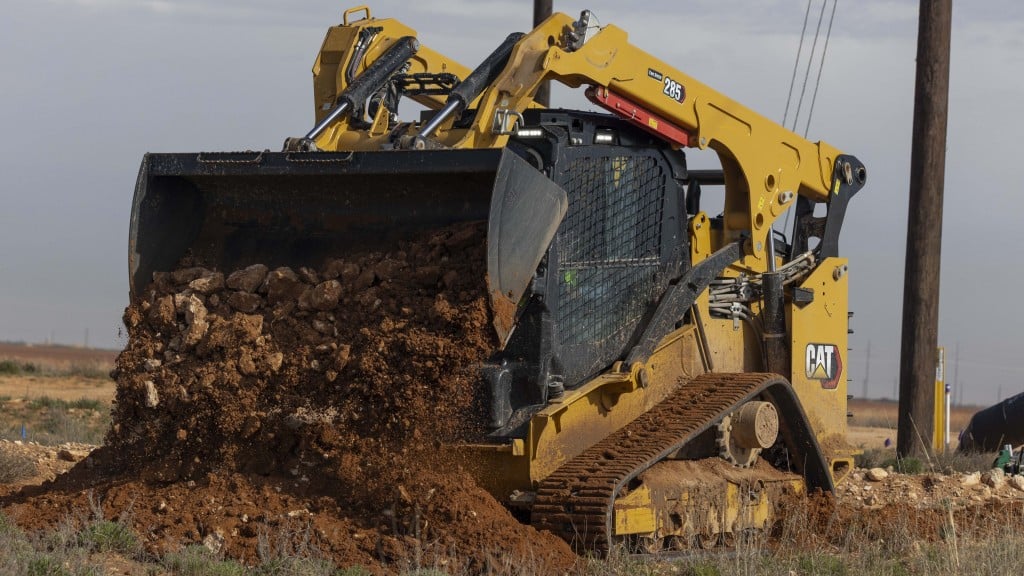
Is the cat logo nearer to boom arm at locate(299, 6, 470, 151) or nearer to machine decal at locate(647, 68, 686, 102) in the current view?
machine decal at locate(647, 68, 686, 102)

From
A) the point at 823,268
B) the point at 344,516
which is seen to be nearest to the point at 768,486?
the point at 823,268

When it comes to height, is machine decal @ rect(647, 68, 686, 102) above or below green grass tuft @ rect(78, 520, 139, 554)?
above

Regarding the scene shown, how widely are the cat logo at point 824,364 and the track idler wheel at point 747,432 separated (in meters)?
1.05

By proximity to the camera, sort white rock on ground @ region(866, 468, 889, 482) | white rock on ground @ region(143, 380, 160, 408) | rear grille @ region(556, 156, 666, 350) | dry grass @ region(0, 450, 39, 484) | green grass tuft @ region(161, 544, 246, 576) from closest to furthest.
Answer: green grass tuft @ region(161, 544, 246, 576), white rock on ground @ region(143, 380, 160, 408), rear grille @ region(556, 156, 666, 350), dry grass @ region(0, 450, 39, 484), white rock on ground @ region(866, 468, 889, 482)

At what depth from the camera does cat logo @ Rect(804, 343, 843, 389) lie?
402 inches

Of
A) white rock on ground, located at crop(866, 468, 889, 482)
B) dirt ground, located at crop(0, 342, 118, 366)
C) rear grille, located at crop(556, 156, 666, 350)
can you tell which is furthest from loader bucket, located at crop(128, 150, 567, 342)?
dirt ground, located at crop(0, 342, 118, 366)

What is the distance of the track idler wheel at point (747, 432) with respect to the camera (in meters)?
9.09

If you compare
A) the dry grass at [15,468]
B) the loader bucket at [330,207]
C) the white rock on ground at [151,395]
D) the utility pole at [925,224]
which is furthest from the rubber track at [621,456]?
the utility pole at [925,224]

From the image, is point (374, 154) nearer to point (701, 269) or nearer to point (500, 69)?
point (500, 69)

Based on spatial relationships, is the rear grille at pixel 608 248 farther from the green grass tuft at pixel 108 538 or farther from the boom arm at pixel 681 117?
the green grass tuft at pixel 108 538

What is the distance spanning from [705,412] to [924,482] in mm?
4612

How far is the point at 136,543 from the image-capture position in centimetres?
741

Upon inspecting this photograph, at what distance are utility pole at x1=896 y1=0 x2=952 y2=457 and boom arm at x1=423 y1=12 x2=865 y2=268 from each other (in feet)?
12.5

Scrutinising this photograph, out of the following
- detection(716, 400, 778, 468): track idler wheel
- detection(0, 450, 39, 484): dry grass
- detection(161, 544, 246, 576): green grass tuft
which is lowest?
detection(161, 544, 246, 576): green grass tuft
